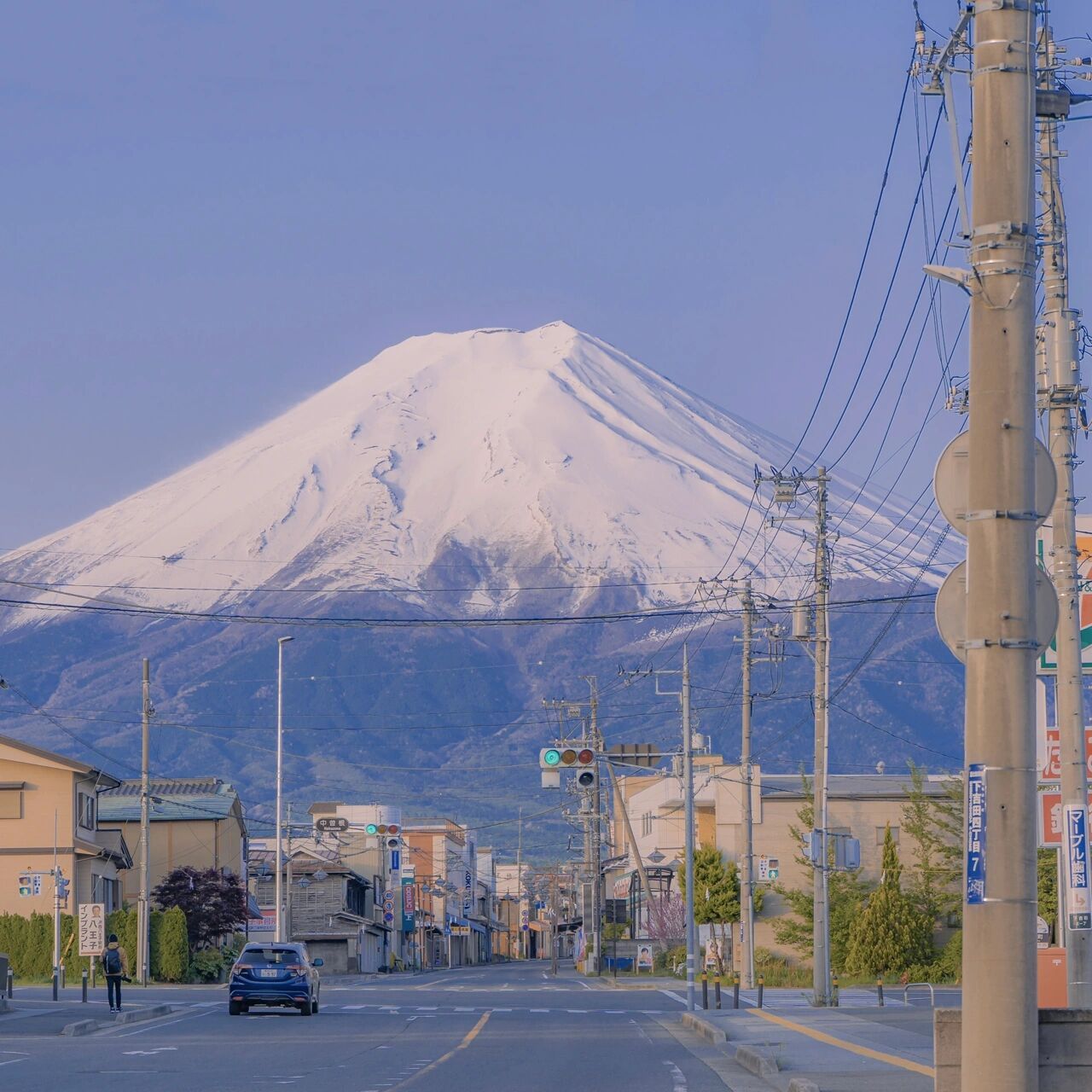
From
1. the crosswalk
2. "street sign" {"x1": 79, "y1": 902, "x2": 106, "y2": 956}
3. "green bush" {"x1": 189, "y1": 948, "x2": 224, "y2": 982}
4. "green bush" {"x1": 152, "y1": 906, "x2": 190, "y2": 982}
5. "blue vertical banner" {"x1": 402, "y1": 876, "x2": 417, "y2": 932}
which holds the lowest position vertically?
"blue vertical banner" {"x1": 402, "y1": 876, "x2": 417, "y2": 932}

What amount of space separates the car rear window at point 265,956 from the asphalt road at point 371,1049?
3.64 feet

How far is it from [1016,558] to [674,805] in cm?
8040

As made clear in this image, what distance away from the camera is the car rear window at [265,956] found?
113 feet

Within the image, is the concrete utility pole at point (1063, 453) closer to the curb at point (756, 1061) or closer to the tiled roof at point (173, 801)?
the curb at point (756, 1061)

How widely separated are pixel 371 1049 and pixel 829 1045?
6453 mm

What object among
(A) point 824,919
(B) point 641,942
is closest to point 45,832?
(B) point 641,942

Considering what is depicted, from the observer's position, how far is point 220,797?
83938 mm

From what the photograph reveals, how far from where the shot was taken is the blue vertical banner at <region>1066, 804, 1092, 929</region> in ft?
58.7

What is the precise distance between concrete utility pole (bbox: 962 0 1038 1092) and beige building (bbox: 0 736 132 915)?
56622 millimetres

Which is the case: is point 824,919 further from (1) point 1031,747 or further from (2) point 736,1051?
(1) point 1031,747

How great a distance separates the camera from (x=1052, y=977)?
54.0ft

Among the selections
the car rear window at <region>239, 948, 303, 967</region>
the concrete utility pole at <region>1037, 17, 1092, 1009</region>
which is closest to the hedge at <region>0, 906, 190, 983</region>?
the car rear window at <region>239, 948, 303, 967</region>

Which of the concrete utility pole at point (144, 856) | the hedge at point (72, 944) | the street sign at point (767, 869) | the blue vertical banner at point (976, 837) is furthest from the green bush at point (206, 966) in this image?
the blue vertical banner at point (976, 837)

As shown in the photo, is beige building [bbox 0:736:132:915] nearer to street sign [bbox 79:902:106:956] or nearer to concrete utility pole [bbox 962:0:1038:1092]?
street sign [bbox 79:902:106:956]
